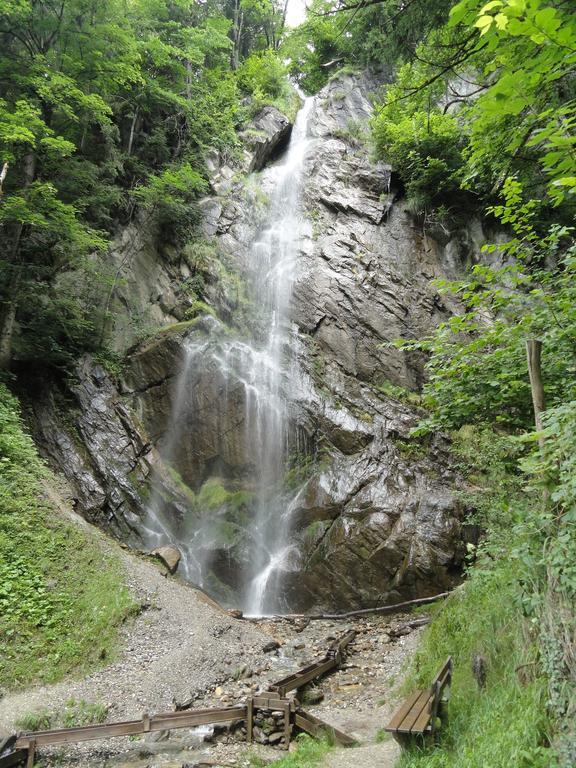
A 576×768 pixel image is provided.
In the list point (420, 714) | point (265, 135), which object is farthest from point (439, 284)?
point (265, 135)

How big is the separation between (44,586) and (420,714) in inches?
256

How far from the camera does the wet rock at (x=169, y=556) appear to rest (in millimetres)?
10586

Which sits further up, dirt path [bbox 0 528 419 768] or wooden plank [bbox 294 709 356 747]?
wooden plank [bbox 294 709 356 747]

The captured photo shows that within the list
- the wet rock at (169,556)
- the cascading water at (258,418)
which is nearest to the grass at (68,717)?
the wet rock at (169,556)

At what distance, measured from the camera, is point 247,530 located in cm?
1252

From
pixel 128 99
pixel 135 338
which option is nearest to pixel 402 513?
pixel 135 338

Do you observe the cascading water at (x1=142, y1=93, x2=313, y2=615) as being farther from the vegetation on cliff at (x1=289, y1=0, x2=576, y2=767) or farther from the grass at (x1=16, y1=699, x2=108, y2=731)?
the vegetation on cliff at (x1=289, y1=0, x2=576, y2=767)

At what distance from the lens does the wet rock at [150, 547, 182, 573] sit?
10586mm

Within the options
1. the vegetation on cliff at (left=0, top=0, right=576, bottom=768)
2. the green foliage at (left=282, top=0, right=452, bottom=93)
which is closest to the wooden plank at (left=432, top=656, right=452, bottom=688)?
the vegetation on cliff at (left=0, top=0, right=576, bottom=768)

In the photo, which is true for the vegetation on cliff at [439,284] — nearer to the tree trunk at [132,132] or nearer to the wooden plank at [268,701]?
the tree trunk at [132,132]

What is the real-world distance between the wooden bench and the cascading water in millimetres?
7400

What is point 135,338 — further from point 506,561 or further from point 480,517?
point 506,561

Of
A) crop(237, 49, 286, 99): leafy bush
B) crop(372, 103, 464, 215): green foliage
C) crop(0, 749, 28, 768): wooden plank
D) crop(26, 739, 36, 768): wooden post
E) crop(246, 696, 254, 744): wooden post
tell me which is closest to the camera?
crop(0, 749, 28, 768): wooden plank

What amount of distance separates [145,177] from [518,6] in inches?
727
